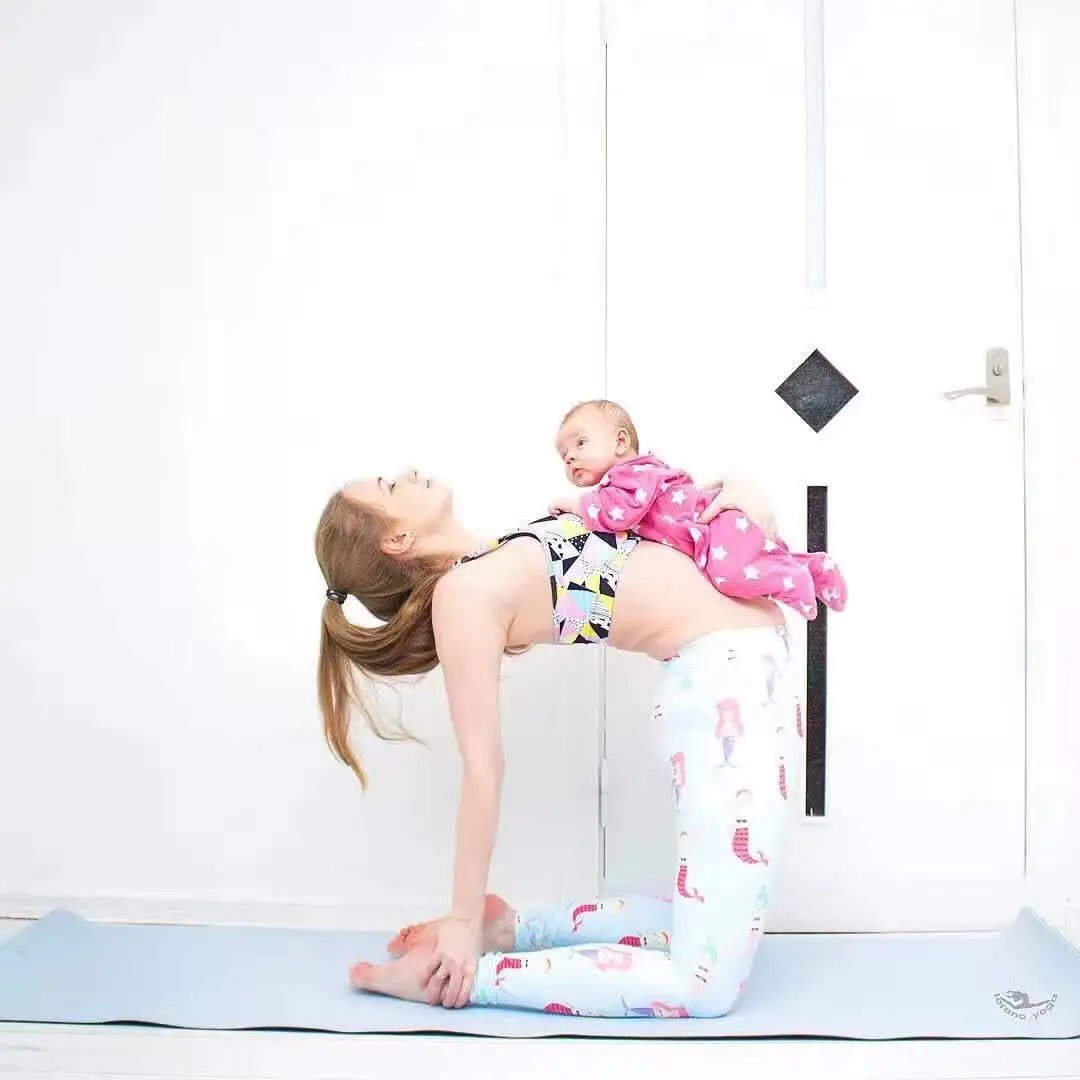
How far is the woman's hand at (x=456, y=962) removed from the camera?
1683 mm

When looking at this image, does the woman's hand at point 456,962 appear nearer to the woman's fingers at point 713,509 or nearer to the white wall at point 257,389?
the white wall at point 257,389

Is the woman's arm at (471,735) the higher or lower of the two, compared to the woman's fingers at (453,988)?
higher

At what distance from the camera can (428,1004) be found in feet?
5.64

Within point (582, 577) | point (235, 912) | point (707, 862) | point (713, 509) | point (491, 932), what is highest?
point (713, 509)

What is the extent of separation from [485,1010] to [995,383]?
1.49 metres

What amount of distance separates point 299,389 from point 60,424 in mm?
499

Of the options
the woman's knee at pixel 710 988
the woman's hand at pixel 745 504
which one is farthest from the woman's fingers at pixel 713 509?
the woman's knee at pixel 710 988

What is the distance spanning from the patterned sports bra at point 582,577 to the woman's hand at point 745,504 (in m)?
0.14

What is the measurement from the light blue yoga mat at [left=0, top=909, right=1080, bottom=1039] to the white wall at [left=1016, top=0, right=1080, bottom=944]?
202mm

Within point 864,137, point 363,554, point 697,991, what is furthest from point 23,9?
point 697,991

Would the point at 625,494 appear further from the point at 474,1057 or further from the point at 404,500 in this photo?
the point at 474,1057

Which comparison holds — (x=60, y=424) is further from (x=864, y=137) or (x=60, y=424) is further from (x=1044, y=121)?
(x=1044, y=121)

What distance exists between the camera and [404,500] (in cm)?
188

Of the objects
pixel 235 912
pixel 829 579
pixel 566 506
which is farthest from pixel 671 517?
pixel 235 912
